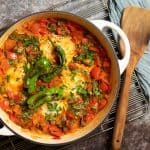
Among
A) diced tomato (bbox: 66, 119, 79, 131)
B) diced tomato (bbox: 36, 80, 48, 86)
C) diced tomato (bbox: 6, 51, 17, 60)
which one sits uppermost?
diced tomato (bbox: 6, 51, 17, 60)

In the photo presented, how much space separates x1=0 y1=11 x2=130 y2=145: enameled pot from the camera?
72.4 inches

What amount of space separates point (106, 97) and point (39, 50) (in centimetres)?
36

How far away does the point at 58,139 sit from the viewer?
1.88 metres

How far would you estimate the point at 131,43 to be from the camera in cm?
207

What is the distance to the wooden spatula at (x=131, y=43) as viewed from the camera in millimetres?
2039

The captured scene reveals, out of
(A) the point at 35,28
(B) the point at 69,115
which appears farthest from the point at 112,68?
(A) the point at 35,28

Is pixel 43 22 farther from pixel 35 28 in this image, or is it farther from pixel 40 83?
pixel 40 83

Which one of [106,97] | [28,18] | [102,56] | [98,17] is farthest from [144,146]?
[28,18]

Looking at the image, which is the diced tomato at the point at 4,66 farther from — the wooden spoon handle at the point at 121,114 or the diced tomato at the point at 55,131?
the wooden spoon handle at the point at 121,114

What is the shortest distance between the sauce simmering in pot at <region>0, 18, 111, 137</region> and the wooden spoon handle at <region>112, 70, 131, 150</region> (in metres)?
0.15

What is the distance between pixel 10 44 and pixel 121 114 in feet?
2.02

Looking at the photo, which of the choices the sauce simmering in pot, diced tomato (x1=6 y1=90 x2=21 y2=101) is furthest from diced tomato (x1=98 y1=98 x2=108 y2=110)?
diced tomato (x1=6 y1=90 x2=21 y2=101)

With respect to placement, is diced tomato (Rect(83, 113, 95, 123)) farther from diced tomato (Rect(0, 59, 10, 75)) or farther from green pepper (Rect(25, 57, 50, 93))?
diced tomato (Rect(0, 59, 10, 75))

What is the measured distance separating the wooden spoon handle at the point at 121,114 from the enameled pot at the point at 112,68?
15cm
